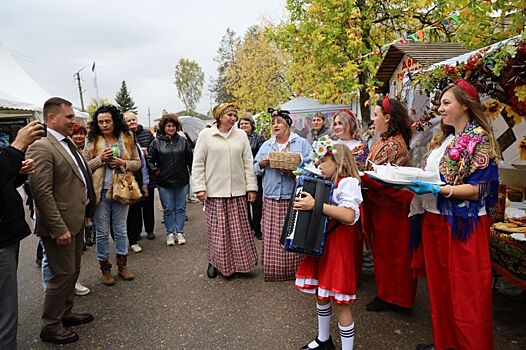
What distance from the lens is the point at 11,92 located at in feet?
37.7

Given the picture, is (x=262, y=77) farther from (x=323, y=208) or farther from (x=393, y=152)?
(x=323, y=208)

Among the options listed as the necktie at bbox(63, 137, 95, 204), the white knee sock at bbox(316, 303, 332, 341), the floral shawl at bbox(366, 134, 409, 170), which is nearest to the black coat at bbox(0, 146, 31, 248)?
the necktie at bbox(63, 137, 95, 204)

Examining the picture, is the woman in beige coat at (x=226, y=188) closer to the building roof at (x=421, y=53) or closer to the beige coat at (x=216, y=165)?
the beige coat at (x=216, y=165)

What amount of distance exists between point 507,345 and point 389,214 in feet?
4.35

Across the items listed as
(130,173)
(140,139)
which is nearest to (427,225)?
(130,173)

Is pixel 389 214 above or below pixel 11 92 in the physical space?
below

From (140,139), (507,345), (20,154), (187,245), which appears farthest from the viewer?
(140,139)

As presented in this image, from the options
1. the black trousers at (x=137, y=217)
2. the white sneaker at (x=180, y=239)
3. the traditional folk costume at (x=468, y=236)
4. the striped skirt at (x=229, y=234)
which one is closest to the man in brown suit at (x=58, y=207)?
the striped skirt at (x=229, y=234)

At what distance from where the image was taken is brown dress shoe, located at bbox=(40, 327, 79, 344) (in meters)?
3.04

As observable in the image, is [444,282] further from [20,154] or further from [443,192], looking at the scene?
[20,154]

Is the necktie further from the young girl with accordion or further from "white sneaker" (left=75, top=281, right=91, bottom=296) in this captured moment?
the young girl with accordion

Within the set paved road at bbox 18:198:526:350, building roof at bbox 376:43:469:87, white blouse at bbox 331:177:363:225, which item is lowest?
paved road at bbox 18:198:526:350

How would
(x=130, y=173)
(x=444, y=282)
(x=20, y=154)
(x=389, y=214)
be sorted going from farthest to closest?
1. (x=130, y=173)
2. (x=389, y=214)
3. (x=444, y=282)
4. (x=20, y=154)

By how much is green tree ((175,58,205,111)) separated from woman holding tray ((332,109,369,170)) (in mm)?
55294
